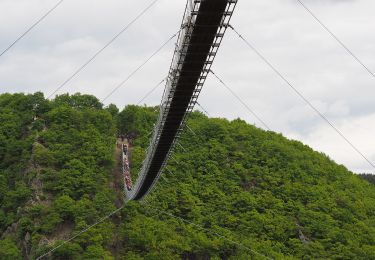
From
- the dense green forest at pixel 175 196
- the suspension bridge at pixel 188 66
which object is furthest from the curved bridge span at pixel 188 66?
the dense green forest at pixel 175 196

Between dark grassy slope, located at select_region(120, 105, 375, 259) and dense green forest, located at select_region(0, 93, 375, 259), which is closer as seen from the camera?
dense green forest, located at select_region(0, 93, 375, 259)

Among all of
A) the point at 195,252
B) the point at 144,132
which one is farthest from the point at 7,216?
the point at 144,132

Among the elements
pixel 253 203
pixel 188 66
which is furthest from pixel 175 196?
pixel 188 66

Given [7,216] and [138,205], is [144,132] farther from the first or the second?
[7,216]

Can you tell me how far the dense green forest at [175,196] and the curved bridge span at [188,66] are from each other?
14.1 m

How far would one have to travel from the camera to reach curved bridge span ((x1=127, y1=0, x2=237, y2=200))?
14359 millimetres

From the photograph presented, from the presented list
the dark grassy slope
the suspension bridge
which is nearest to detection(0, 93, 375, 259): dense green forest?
the dark grassy slope

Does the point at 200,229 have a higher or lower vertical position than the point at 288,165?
lower

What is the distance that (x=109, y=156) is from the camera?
45.1 metres

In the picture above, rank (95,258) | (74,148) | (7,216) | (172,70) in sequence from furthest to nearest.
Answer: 1. (74,148)
2. (7,216)
3. (95,258)
4. (172,70)

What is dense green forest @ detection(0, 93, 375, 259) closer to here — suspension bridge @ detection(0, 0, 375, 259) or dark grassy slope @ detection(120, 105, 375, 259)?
dark grassy slope @ detection(120, 105, 375, 259)

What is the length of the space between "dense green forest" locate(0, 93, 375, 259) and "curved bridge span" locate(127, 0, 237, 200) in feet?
46.3

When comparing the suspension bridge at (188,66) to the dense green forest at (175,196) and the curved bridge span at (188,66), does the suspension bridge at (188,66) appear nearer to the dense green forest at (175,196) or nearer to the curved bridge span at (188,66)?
the curved bridge span at (188,66)

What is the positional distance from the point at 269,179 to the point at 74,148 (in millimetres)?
18658
